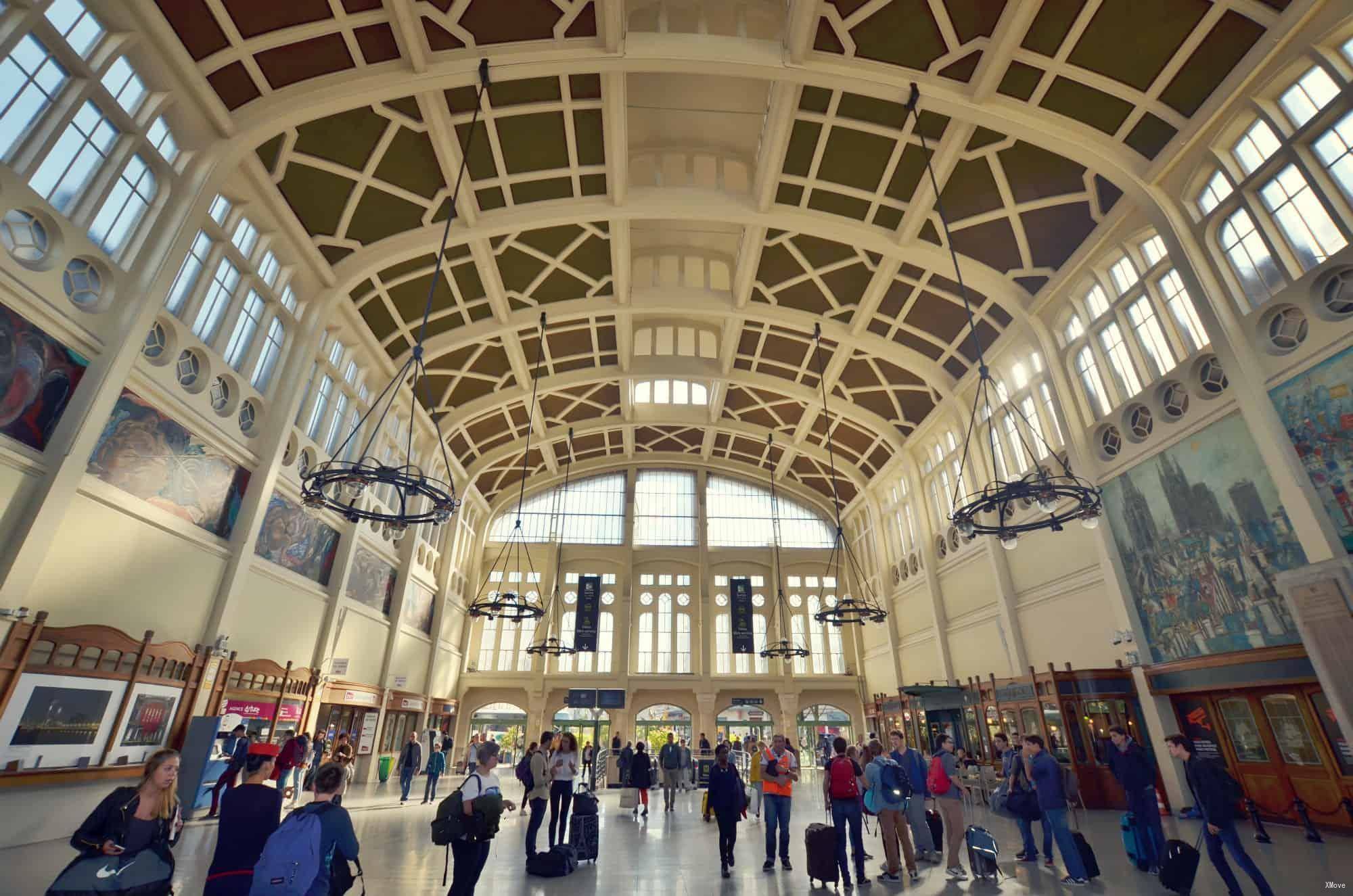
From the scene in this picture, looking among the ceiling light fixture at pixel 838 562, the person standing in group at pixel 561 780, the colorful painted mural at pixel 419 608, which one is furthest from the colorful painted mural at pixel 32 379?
the ceiling light fixture at pixel 838 562

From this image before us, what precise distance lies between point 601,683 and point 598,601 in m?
3.55

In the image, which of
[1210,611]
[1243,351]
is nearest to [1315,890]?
[1210,611]

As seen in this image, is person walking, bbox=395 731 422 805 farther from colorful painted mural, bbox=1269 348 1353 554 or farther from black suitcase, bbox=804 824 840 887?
colorful painted mural, bbox=1269 348 1353 554

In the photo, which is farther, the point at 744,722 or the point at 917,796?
the point at 744,722

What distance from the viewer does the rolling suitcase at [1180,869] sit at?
5.82 metres

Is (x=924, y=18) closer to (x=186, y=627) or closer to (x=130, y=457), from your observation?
(x=130, y=457)

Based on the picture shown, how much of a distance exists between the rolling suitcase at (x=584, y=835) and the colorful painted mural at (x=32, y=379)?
8724 mm

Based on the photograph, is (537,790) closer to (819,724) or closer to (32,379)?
(32,379)

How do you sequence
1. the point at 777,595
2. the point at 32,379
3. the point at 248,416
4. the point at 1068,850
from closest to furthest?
the point at 1068,850 < the point at 32,379 < the point at 248,416 < the point at 777,595

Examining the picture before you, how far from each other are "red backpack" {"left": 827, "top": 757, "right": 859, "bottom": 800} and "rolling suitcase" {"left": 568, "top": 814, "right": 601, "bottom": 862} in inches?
115

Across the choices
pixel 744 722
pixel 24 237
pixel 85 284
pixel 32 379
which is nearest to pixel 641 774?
pixel 32 379

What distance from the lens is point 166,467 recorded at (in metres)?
10.8

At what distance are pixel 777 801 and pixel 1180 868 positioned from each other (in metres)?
3.83

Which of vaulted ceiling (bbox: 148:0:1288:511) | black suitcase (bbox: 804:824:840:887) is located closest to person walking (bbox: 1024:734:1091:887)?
black suitcase (bbox: 804:824:840:887)
